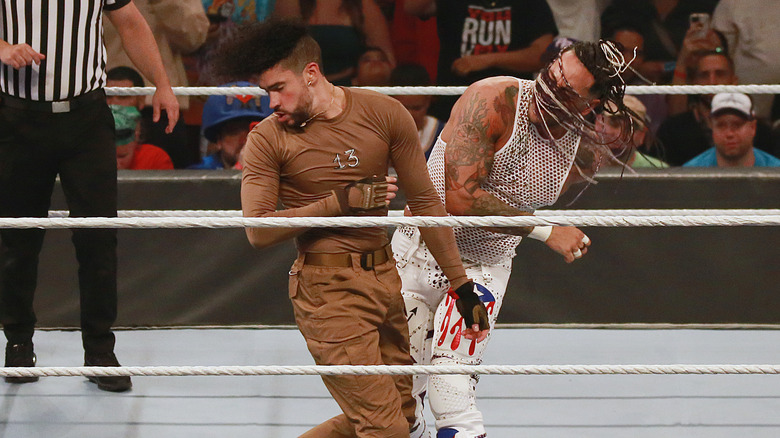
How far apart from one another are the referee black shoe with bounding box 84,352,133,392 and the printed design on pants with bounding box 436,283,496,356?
43.9 inches

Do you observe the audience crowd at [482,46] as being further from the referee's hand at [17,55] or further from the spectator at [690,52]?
the referee's hand at [17,55]

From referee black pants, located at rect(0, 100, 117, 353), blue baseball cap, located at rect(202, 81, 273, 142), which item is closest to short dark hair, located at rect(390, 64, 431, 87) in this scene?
blue baseball cap, located at rect(202, 81, 273, 142)

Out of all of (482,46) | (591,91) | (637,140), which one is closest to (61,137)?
(591,91)

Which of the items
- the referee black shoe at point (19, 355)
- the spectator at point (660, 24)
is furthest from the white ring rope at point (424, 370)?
the spectator at point (660, 24)

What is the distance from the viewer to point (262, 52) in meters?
2.07

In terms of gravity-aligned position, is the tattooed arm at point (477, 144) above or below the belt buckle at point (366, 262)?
above

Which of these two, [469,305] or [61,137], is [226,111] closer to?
[61,137]

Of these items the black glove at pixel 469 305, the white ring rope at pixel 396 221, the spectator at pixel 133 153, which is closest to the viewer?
the white ring rope at pixel 396 221

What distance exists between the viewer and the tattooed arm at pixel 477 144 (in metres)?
2.32

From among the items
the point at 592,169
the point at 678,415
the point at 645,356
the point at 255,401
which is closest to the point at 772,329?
the point at 645,356

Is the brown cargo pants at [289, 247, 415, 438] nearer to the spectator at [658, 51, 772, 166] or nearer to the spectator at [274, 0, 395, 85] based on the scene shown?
the spectator at [274, 0, 395, 85]

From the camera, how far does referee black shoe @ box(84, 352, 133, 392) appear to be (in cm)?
293

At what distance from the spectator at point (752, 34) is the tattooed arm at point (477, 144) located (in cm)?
273

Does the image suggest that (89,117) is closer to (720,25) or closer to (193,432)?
(193,432)
